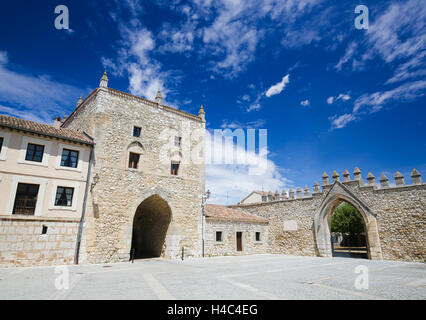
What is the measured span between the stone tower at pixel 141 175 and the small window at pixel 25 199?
8.37 feet

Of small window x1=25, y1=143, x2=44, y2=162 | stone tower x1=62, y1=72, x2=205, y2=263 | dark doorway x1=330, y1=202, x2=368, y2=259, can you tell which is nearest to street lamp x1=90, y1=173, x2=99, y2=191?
stone tower x1=62, y1=72, x2=205, y2=263

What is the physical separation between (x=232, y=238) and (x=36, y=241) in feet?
43.9

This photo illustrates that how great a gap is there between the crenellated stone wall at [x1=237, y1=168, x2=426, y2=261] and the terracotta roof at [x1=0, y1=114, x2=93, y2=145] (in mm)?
17108

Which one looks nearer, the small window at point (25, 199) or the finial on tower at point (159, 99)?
the small window at point (25, 199)

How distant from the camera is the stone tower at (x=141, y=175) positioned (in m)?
14.0

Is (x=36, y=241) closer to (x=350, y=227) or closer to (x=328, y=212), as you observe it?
(x=328, y=212)

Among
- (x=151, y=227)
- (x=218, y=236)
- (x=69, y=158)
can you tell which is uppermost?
(x=69, y=158)

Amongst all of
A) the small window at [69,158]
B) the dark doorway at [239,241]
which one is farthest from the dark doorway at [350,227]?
the small window at [69,158]

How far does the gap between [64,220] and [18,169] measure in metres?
3.33

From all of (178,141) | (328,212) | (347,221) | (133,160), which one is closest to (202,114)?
(178,141)

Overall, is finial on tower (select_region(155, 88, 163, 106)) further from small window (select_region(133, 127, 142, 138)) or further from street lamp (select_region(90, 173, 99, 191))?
street lamp (select_region(90, 173, 99, 191))

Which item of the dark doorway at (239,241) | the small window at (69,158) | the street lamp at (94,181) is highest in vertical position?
the small window at (69,158)

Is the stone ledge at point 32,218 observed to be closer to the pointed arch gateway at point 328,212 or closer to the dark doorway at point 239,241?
the dark doorway at point 239,241

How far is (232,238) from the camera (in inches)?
779
